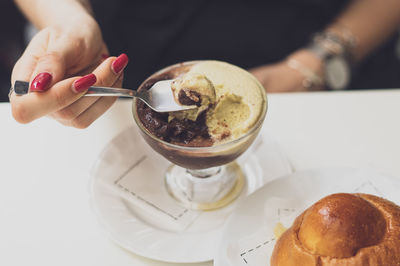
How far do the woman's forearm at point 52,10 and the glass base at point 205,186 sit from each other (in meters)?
0.47

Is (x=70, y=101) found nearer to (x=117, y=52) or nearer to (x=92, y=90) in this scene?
(x=92, y=90)

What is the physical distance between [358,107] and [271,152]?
1.05 ft

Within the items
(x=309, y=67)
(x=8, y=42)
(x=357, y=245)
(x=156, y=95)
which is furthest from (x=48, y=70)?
(x=309, y=67)

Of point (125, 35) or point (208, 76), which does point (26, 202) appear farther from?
point (125, 35)

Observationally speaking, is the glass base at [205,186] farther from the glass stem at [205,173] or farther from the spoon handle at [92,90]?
the spoon handle at [92,90]

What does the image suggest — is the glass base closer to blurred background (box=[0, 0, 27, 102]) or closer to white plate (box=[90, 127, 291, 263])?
white plate (box=[90, 127, 291, 263])

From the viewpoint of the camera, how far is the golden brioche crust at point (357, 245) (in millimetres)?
654

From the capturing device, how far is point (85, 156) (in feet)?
3.50

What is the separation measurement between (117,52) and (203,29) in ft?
1.03

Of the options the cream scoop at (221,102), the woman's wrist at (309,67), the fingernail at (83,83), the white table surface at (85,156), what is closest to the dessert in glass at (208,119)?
the cream scoop at (221,102)

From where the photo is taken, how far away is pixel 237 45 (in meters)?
1.47

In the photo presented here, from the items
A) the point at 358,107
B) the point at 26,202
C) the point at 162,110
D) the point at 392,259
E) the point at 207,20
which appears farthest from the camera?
the point at 207,20

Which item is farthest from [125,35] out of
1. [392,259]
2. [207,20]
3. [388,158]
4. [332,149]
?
[392,259]

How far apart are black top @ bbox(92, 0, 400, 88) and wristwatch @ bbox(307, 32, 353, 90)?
2.5 inches
